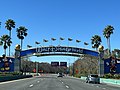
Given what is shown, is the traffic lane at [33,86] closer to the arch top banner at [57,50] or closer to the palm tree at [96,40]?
the arch top banner at [57,50]

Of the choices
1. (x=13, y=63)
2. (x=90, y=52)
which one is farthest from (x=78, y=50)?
(x=13, y=63)

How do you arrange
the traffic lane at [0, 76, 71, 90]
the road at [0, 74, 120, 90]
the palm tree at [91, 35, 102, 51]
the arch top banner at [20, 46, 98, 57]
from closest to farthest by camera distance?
1. the traffic lane at [0, 76, 71, 90]
2. the road at [0, 74, 120, 90]
3. the arch top banner at [20, 46, 98, 57]
4. the palm tree at [91, 35, 102, 51]

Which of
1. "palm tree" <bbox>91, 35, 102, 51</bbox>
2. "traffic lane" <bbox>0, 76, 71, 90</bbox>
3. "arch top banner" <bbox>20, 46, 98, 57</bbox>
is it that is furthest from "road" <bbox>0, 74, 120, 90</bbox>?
"palm tree" <bbox>91, 35, 102, 51</bbox>

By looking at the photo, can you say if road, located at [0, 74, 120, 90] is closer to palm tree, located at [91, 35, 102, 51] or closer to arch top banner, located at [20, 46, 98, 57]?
arch top banner, located at [20, 46, 98, 57]

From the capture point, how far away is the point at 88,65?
121000mm

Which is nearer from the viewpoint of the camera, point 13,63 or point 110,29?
point 13,63

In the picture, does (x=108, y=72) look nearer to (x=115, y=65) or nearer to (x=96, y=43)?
(x=115, y=65)

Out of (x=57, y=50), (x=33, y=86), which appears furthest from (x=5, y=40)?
(x=33, y=86)

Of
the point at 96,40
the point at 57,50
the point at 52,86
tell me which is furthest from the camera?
the point at 96,40

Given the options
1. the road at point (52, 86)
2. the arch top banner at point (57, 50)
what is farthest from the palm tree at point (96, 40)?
the road at point (52, 86)

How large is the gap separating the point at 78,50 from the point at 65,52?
11.4ft

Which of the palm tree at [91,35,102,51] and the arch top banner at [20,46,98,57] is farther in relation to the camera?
the palm tree at [91,35,102,51]

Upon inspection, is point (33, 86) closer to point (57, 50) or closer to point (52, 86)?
point (52, 86)

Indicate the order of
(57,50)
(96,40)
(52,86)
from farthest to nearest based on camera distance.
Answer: (96,40) → (57,50) → (52,86)
